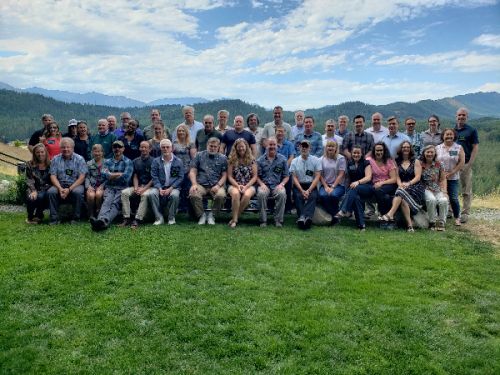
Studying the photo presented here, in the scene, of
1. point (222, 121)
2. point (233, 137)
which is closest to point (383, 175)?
point (233, 137)

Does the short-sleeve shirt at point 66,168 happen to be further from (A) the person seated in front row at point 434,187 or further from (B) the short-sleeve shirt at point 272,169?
(A) the person seated in front row at point 434,187

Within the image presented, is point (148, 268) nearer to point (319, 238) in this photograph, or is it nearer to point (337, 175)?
point (319, 238)

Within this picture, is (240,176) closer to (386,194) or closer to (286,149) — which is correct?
(286,149)

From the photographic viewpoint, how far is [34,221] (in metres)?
10.0

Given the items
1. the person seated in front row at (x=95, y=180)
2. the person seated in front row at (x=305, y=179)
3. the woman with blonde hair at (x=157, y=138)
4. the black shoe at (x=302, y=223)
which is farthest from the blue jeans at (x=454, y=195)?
the person seated in front row at (x=95, y=180)

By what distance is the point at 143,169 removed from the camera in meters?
10.3

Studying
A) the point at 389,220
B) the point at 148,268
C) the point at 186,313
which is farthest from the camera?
the point at 389,220

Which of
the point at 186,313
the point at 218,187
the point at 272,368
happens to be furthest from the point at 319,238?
the point at 272,368

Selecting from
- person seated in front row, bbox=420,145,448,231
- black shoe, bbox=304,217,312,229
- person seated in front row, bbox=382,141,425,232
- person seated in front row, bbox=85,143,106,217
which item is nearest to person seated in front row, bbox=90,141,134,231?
person seated in front row, bbox=85,143,106,217

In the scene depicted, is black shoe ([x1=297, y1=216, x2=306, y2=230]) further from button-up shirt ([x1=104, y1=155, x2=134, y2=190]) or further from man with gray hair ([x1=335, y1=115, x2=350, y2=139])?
button-up shirt ([x1=104, y1=155, x2=134, y2=190])

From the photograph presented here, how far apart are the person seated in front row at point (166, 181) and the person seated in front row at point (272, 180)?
1.93 meters

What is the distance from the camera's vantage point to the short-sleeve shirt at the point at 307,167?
10234mm

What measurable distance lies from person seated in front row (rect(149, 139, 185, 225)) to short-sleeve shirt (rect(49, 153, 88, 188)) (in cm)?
176

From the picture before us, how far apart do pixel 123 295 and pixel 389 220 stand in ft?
20.9
